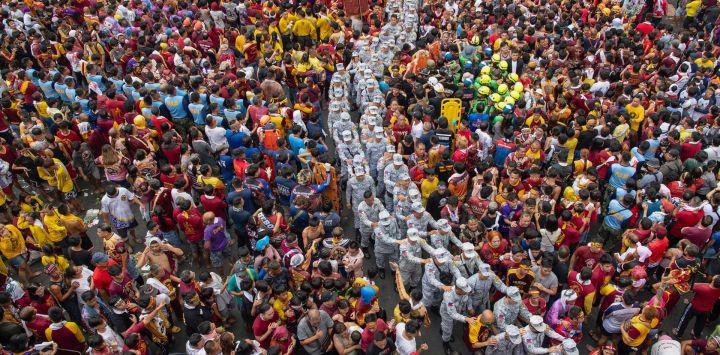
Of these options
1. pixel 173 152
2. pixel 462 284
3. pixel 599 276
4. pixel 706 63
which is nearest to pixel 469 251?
pixel 462 284

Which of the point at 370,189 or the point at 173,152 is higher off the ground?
the point at 173,152

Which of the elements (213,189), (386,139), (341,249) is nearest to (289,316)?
(341,249)

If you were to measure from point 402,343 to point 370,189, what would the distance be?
315 cm

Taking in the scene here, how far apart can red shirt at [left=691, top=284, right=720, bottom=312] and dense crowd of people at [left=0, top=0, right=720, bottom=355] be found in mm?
54

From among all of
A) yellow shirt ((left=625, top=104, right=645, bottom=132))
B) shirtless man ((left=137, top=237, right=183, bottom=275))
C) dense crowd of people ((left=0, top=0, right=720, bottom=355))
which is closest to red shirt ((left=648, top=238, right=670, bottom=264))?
dense crowd of people ((left=0, top=0, right=720, bottom=355))

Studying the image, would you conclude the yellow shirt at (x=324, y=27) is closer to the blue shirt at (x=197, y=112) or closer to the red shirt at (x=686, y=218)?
the blue shirt at (x=197, y=112)

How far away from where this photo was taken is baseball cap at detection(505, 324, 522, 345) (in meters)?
6.45

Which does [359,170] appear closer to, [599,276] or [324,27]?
[599,276]

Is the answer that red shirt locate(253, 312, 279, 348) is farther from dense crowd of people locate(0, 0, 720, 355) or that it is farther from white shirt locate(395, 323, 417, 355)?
white shirt locate(395, 323, 417, 355)

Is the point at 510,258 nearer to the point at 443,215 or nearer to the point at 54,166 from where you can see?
the point at 443,215

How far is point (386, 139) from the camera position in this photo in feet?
32.6

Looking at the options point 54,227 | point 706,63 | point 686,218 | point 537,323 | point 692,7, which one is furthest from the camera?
point 692,7

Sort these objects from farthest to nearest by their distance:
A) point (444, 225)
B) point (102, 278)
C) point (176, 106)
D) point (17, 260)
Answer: point (176, 106) → point (17, 260) → point (444, 225) → point (102, 278)

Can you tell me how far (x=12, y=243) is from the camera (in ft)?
27.5
